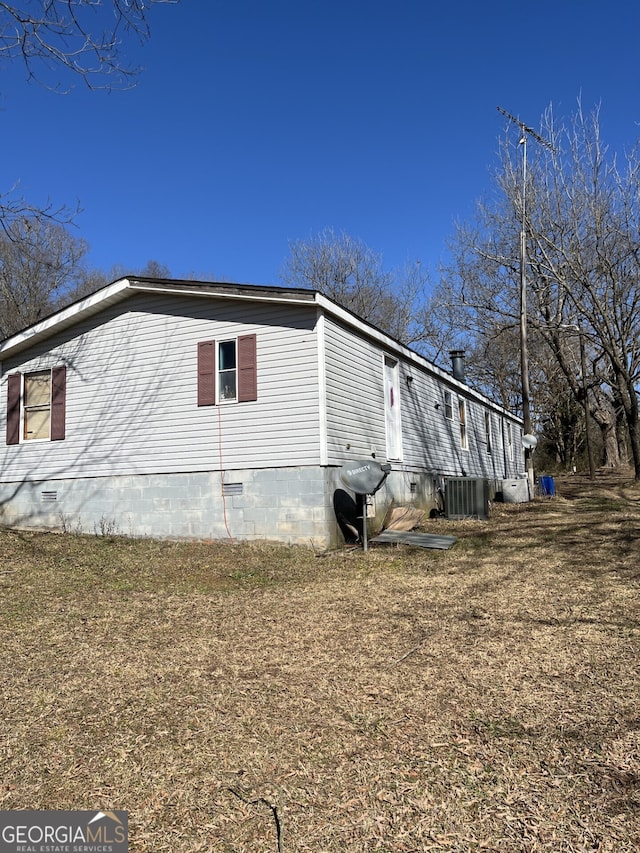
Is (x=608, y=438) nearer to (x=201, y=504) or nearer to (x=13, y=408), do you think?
(x=201, y=504)

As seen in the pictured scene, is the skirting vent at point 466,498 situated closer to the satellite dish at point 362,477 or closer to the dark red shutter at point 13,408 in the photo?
the satellite dish at point 362,477

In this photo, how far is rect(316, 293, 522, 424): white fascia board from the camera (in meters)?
9.95

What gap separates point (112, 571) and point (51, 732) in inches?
183

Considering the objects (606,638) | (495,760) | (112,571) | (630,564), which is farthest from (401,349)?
(495,760)

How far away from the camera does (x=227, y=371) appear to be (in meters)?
10.5

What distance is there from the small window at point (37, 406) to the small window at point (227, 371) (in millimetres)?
4109

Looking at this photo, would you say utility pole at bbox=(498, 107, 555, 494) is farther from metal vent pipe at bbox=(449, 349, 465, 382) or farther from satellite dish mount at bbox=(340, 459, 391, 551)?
satellite dish mount at bbox=(340, 459, 391, 551)

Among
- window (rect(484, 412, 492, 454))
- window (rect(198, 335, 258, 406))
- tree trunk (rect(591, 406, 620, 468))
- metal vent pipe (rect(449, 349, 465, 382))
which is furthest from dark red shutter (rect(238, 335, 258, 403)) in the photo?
tree trunk (rect(591, 406, 620, 468))

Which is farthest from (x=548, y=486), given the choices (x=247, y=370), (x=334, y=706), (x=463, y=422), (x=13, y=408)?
(x=334, y=706)

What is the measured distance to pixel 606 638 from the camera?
5.08m

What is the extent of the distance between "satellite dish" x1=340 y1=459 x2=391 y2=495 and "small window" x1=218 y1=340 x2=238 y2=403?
253 centimetres

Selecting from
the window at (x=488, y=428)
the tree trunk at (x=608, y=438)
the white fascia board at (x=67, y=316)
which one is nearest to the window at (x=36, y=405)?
the white fascia board at (x=67, y=316)

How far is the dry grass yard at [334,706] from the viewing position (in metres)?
2.77

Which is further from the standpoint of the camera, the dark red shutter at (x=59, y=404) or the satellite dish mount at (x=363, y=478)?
the dark red shutter at (x=59, y=404)
